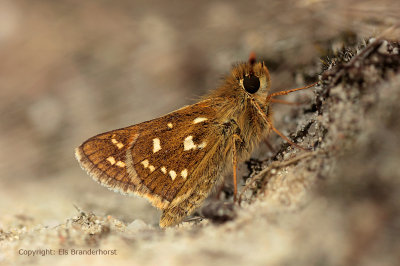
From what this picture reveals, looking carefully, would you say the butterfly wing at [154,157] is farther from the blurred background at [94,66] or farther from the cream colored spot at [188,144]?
the blurred background at [94,66]

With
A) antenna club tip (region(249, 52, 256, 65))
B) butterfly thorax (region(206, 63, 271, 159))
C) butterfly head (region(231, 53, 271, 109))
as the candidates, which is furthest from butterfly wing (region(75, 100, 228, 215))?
antenna club tip (region(249, 52, 256, 65))

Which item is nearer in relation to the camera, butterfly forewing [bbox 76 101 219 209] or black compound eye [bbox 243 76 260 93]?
butterfly forewing [bbox 76 101 219 209]

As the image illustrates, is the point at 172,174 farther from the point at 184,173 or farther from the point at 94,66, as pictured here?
the point at 94,66

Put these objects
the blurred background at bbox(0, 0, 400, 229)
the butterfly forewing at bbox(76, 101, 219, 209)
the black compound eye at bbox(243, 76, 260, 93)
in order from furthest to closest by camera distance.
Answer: the blurred background at bbox(0, 0, 400, 229), the black compound eye at bbox(243, 76, 260, 93), the butterfly forewing at bbox(76, 101, 219, 209)

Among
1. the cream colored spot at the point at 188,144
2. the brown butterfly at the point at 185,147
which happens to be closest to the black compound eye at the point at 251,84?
the brown butterfly at the point at 185,147

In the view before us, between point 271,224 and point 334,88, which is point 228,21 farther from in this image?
point 271,224

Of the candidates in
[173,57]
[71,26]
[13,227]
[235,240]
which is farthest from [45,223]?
[71,26]

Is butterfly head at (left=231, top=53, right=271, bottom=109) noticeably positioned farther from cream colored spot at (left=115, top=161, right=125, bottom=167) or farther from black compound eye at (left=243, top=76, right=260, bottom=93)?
cream colored spot at (left=115, top=161, right=125, bottom=167)
